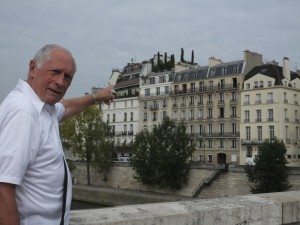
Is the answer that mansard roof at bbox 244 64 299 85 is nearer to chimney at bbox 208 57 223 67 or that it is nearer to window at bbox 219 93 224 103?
window at bbox 219 93 224 103

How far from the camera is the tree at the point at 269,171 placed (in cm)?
2858

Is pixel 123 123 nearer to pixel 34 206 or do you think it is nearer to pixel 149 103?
pixel 149 103

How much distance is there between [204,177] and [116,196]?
8.06 m

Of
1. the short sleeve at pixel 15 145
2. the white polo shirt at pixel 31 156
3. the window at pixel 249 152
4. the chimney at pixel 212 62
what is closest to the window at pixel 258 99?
the window at pixel 249 152

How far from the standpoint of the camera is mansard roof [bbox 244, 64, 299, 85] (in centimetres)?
4312

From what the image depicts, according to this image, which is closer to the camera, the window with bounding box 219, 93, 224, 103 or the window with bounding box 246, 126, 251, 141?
the window with bounding box 246, 126, 251, 141

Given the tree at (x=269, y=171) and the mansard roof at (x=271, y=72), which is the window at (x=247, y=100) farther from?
the tree at (x=269, y=171)

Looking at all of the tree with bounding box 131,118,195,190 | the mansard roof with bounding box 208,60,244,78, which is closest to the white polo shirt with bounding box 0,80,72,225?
the tree with bounding box 131,118,195,190

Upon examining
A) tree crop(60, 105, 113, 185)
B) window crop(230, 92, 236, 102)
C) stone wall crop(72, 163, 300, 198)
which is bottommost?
stone wall crop(72, 163, 300, 198)

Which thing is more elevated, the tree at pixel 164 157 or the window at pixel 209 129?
the window at pixel 209 129

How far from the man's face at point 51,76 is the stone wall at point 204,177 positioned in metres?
29.0

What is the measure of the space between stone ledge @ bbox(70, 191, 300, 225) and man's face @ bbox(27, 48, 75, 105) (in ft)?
3.06

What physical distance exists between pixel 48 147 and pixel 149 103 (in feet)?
178

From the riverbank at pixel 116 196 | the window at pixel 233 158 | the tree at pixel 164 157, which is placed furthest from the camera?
the window at pixel 233 158
